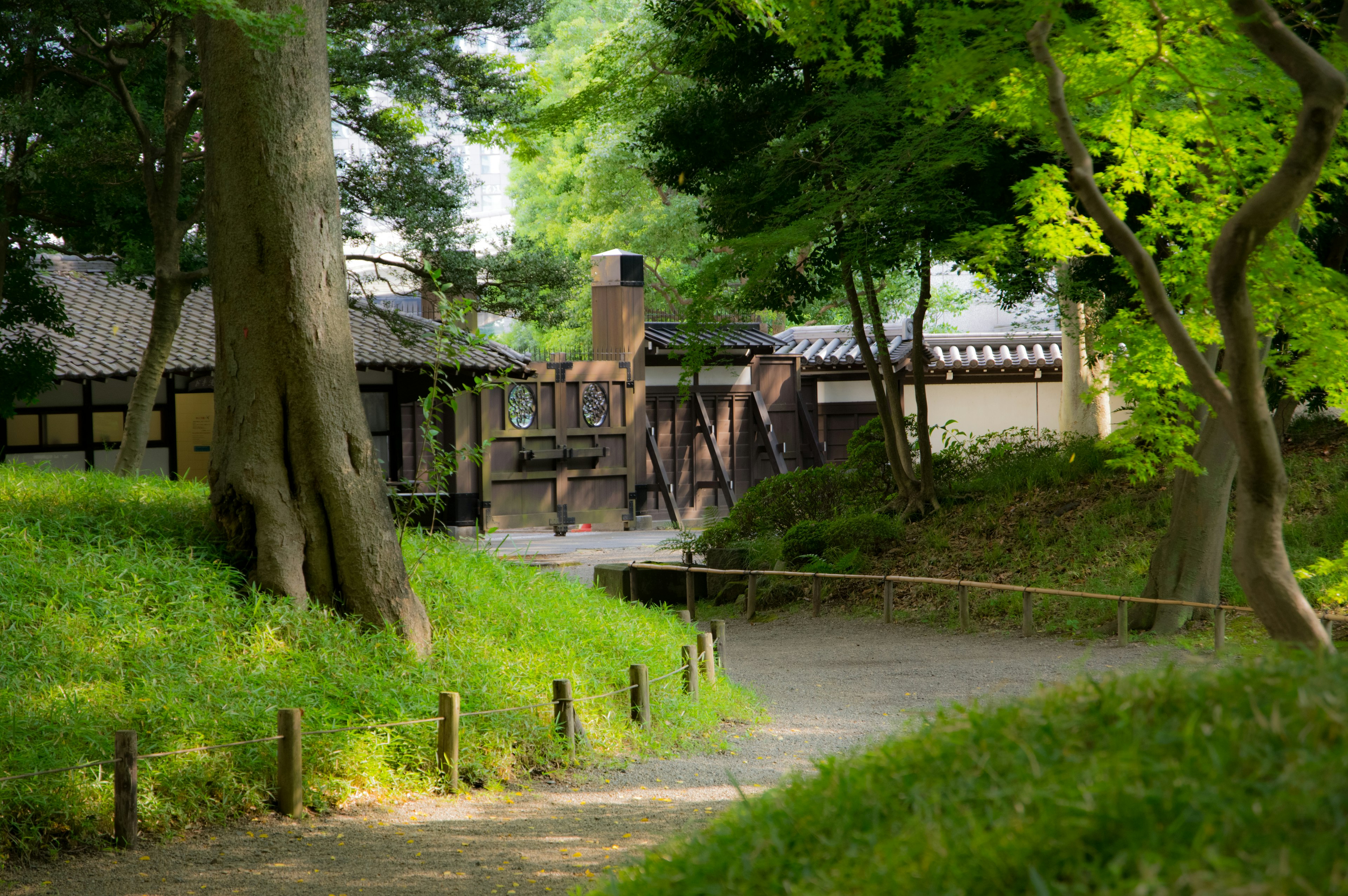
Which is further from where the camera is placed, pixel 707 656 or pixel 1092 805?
pixel 707 656

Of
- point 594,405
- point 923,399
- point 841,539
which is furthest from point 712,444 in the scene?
point 923,399

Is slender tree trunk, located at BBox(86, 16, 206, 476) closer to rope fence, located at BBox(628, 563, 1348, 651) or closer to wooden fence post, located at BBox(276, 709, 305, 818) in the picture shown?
rope fence, located at BBox(628, 563, 1348, 651)

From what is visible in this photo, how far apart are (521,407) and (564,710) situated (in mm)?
14294

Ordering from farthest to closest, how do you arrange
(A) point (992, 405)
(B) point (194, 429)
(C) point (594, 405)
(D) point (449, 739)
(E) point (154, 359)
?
(A) point (992, 405) < (C) point (594, 405) < (B) point (194, 429) < (E) point (154, 359) < (D) point (449, 739)

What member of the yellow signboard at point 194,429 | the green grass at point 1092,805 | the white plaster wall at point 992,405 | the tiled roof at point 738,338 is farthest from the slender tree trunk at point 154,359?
the white plaster wall at point 992,405

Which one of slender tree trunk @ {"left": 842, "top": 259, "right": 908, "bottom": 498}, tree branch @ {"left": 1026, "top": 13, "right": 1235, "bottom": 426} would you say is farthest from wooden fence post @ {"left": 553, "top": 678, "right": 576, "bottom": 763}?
slender tree trunk @ {"left": 842, "top": 259, "right": 908, "bottom": 498}

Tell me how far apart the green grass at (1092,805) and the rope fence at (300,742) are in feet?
10.7

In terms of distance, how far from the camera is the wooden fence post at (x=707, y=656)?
24.8 feet

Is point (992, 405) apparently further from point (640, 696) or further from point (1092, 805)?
point (1092, 805)

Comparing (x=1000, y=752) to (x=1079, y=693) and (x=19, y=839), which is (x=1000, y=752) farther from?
(x=19, y=839)

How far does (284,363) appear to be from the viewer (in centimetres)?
658

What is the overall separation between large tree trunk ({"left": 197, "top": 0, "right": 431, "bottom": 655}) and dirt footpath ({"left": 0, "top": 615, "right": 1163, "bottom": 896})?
1.53 m

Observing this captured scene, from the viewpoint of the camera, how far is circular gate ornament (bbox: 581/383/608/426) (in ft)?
67.8

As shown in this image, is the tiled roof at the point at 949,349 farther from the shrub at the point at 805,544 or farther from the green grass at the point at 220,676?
the green grass at the point at 220,676
